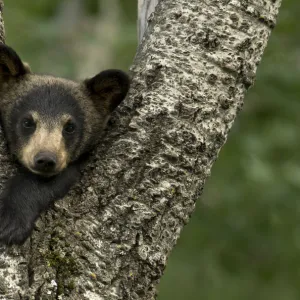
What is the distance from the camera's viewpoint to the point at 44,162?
4.24 meters

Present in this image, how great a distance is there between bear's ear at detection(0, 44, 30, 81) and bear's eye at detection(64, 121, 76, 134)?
53cm

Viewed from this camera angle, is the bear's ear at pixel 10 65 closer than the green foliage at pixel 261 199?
Yes

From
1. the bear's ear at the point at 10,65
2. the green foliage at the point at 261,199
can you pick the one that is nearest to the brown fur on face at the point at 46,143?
the bear's ear at the point at 10,65

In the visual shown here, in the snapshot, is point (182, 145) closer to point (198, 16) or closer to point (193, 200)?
point (193, 200)

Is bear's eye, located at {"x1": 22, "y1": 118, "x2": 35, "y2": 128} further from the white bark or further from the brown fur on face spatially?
the white bark

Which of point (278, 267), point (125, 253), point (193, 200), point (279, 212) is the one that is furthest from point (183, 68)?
point (278, 267)

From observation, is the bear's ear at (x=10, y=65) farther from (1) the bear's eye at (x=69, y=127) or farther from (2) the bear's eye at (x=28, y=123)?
(1) the bear's eye at (x=69, y=127)

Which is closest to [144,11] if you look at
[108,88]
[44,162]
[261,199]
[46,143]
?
[108,88]

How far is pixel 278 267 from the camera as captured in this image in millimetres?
7949

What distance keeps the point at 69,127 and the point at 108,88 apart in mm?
442

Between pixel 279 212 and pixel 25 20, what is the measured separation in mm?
4393

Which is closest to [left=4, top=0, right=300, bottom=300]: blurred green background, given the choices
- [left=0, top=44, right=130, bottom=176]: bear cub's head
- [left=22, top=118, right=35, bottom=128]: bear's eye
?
[left=0, top=44, right=130, bottom=176]: bear cub's head

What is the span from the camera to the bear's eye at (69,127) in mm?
4777

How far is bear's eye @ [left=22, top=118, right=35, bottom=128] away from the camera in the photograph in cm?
459
